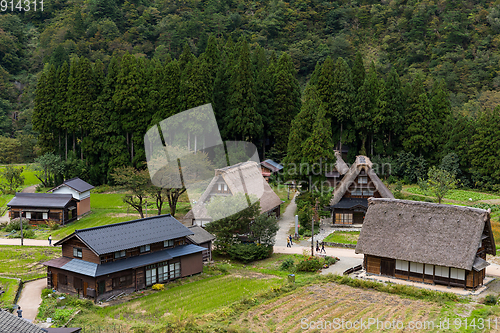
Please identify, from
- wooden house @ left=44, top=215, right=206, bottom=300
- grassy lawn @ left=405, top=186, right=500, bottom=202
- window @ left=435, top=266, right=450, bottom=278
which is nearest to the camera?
wooden house @ left=44, top=215, right=206, bottom=300

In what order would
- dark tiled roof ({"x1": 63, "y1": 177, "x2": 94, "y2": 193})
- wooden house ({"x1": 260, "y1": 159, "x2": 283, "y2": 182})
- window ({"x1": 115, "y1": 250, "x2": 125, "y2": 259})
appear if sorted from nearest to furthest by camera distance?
window ({"x1": 115, "y1": 250, "x2": 125, "y2": 259}) → dark tiled roof ({"x1": 63, "y1": 177, "x2": 94, "y2": 193}) → wooden house ({"x1": 260, "y1": 159, "x2": 283, "y2": 182})

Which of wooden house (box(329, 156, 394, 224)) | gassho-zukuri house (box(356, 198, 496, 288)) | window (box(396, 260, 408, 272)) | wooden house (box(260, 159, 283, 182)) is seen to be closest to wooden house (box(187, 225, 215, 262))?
gassho-zukuri house (box(356, 198, 496, 288))

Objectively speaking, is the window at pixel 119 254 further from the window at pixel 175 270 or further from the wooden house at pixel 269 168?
the wooden house at pixel 269 168

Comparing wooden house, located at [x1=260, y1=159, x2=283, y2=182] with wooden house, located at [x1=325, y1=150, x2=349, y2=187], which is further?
wooden house, located at [x1=260, y1=159, x2=283, y2=182]

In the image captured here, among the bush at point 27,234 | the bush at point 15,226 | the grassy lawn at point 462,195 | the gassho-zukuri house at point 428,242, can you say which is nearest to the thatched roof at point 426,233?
the gassho-zukuri house at point 428,242

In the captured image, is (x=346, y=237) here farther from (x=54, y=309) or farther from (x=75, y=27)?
(x=75, y=27)

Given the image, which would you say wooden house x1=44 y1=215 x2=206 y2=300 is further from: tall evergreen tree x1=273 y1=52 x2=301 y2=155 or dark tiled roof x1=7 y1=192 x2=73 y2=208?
tall evergreen tree x1=273 y1=52 x2=301 y2=155

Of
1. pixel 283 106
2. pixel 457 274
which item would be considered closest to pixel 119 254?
pixel 457 274
